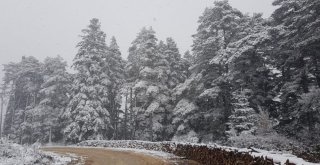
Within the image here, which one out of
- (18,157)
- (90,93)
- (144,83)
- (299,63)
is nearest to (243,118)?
(299,63)

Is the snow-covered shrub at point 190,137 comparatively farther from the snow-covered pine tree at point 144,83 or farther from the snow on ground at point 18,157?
the snow on ground at point 18,157

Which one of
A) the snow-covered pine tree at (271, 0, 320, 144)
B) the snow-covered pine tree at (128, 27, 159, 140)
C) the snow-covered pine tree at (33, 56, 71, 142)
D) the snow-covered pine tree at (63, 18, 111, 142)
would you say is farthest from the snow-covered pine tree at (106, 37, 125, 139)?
the snow-covered pine tree at (271, 0, 320, 144)

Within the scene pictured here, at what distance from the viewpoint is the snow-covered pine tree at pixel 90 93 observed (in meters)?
38.5

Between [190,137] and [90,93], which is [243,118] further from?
[90,93]

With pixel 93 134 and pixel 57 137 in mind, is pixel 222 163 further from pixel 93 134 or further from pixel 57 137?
pixel 57 137

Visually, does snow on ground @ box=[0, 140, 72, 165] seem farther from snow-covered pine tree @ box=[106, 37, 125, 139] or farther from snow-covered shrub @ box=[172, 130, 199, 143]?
snow-covered pine tree @ box=[106, 37, 125, 139]

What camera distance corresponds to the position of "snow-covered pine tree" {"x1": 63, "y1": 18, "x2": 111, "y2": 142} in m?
38.5

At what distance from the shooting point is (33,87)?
176ft

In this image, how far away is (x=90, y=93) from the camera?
40156mm

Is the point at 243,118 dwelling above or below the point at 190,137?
above

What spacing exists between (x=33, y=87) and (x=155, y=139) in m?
25.0

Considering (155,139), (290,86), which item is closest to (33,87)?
(155,139)

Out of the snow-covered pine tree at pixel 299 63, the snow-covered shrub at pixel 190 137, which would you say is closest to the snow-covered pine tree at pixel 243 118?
the snow-covered pine tree at pixel 299 63

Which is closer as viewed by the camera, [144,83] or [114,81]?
[144,83]
